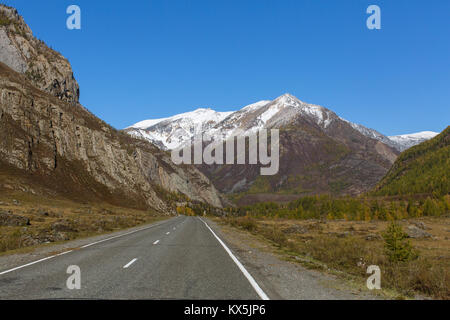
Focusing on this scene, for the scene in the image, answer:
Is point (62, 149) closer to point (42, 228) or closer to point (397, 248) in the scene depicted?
point (42, 228)

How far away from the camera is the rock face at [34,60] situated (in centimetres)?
11856

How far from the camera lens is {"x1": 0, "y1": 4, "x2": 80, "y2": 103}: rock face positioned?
119 m

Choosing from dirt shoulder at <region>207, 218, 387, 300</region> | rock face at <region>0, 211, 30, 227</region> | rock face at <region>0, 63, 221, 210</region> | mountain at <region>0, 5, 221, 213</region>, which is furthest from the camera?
rock face at <region>0, 63, 221, 210</region>

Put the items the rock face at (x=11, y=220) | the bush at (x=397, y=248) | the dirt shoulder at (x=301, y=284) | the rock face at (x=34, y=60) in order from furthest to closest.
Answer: the rock face at (x=34, y=60)
the rock face at (x=11, y=220)
the bush at (x=397, y=248)
the dirt shoulder at (x=301, y=284)

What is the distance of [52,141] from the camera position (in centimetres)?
8506

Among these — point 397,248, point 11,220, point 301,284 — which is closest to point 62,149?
point 11,220

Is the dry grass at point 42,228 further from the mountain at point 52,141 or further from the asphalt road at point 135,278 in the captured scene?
the asphalt road at point 135,278

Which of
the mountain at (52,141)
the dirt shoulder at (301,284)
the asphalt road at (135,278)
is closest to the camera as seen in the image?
the asphalt road at (135,278)

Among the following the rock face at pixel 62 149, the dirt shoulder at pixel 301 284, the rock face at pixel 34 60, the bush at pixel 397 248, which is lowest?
the bush at pixel 397 248

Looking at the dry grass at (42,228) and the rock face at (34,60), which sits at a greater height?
the rock face at (34,60)

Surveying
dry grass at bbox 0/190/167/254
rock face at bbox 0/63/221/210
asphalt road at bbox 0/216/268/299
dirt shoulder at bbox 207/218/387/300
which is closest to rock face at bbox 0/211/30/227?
dry grass at bbox 0/190/167/254

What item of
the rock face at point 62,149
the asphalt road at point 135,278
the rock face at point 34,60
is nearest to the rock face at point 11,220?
the asphalt road at point 135,278

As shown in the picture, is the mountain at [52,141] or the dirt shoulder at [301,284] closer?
the dirt shoulder at [301,284]

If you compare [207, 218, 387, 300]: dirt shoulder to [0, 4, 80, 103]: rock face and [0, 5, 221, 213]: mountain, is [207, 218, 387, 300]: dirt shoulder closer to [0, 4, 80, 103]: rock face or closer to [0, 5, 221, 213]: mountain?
[0, 5, 221, 213]: mountain
